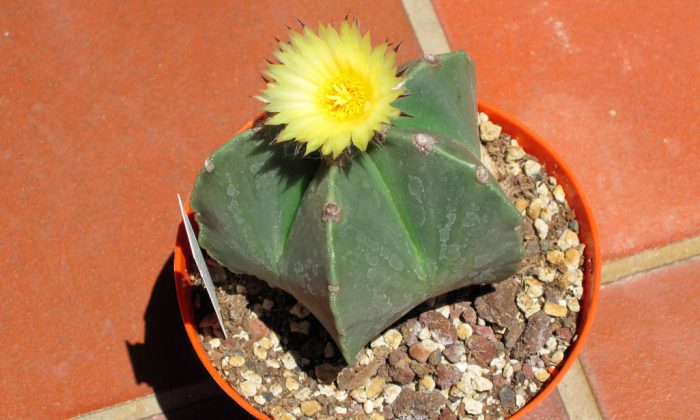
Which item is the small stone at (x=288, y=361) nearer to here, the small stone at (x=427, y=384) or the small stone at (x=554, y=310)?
the small stone at (x=427, y=384)

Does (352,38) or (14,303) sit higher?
(352,38)

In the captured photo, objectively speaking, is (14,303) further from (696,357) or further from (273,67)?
(696,357)

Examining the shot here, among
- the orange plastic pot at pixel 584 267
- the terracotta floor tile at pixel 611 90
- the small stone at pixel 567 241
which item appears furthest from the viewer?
the terracotta floor tile at pixel 611 90

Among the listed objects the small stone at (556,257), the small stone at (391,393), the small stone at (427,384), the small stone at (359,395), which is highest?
the small stone at (556,257)

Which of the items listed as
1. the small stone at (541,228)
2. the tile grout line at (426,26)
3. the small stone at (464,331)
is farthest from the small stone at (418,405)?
the tile grout line at (426,26)

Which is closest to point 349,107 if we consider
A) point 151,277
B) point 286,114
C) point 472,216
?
point 286,114

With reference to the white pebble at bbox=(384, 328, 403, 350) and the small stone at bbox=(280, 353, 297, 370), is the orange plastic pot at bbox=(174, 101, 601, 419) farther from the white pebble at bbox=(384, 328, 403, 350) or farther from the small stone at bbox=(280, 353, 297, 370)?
the white pebble at bbox=(384, 328, 403, 350)

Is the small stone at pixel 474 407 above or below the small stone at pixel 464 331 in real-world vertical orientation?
below
